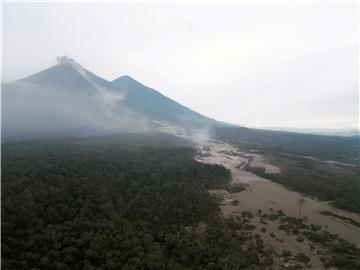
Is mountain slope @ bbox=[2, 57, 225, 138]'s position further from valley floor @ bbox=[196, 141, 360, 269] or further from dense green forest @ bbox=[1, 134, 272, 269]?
valley floor @ bbox=[196, 141, 360, 269]

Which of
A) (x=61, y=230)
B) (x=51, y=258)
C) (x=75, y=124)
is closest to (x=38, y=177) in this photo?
(x=61, y=230)

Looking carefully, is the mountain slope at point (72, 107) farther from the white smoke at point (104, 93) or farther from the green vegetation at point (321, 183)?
the green vegetation at point (321, 183)

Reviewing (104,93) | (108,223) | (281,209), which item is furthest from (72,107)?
(108,223)

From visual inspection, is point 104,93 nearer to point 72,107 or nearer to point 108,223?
point 72,107

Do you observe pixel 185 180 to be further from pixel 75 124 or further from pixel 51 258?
pixel 75 124

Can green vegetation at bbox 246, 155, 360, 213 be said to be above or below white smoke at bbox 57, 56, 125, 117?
below

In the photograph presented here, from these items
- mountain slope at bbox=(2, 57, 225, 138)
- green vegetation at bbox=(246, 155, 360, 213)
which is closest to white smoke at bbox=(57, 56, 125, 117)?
mountain slope at bbox=(2, 57, 225, 138)

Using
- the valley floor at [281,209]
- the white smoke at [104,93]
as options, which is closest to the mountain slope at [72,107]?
the white smoke at [104,93]

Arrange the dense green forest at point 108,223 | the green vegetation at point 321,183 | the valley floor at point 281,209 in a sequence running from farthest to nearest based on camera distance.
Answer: the green vegetation at point 321,183 → the valley floor at point 281,209 → the dense green forest at point 108,223
